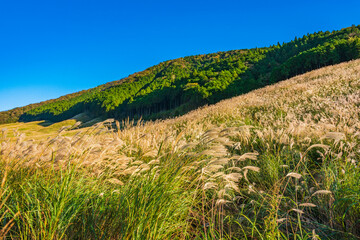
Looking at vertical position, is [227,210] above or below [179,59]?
below

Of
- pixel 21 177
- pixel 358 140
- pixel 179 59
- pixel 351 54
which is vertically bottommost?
pixel 358 140

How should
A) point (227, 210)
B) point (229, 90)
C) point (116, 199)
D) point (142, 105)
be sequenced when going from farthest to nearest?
point (142, 105) → point (229, 90) → point (227, 210) → point (116, 199)

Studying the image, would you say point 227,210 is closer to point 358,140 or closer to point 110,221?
point 110,221

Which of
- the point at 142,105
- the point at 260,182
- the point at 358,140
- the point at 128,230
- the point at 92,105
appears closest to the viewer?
the point at 128,230

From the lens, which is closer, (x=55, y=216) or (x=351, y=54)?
(x=55, y=216)

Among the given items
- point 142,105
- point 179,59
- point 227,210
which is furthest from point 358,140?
point 179,59

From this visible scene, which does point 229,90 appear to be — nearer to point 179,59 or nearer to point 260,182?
point 260,182

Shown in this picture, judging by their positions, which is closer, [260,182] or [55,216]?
[55,216]

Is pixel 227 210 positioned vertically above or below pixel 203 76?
below

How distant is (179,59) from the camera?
16650 centimetres

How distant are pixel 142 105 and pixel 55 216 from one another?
290ft

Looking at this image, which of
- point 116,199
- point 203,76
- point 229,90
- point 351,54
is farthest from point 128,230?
point 203,76

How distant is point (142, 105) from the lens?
87562 millimetres

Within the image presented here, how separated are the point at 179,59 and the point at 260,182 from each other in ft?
570
